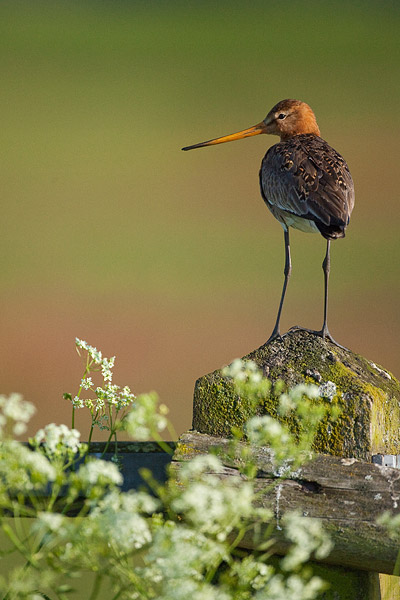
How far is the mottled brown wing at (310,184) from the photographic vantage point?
4.34 metres

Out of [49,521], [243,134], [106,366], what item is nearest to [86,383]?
[106,366]

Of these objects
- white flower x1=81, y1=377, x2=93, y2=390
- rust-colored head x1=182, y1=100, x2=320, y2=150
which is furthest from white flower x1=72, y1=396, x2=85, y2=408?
rust-colored head x1=182, y1=100, x2=320, y2=150

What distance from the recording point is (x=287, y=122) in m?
5.87

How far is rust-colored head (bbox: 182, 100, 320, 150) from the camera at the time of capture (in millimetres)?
5805

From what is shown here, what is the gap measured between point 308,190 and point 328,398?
1718mm

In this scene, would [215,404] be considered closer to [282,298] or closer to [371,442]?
[371,442]

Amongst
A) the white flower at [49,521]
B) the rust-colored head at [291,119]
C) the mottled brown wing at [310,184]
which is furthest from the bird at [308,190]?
the white flower at [49,521]

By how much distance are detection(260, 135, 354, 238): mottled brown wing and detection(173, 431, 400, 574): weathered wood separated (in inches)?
68.6

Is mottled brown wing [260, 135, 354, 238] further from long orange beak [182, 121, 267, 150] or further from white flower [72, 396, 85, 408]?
white flower [72, 396, 85, 408]

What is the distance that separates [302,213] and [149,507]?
2926 mm

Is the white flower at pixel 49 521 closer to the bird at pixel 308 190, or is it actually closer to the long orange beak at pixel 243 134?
the bird at pixel 308 190

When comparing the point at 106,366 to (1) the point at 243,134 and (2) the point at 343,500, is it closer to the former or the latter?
(2) the point at 343,500

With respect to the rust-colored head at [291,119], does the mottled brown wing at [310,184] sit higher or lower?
lower

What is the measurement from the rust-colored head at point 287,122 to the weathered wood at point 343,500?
132 inches
